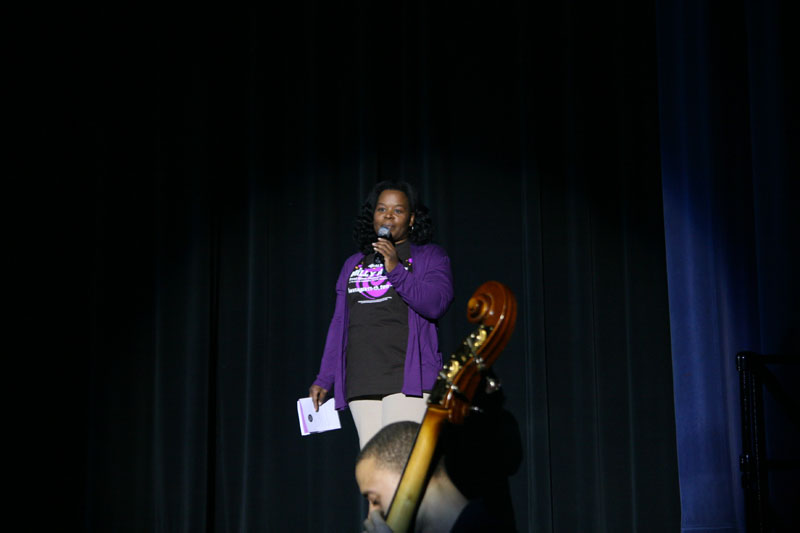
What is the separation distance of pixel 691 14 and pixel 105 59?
2.71 meters

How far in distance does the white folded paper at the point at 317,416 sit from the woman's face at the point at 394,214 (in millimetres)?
570

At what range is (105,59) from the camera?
356 centimetres

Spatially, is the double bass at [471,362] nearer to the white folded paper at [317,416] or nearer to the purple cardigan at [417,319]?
the purple cardigan at [417,319]

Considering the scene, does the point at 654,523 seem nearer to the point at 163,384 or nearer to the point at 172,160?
the point at 163,384

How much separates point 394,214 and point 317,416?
0.68 meters

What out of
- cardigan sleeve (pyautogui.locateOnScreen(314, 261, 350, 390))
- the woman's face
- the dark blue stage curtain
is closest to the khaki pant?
cardigan sleeve (pyautogui.locateOnScreen(314, 261, 350, 390))

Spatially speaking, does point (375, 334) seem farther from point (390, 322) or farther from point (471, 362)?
point (471, 362)

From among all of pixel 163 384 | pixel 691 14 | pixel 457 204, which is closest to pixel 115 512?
pixel 163 384

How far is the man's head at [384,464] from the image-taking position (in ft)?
3.58

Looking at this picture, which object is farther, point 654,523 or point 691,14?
point 691,14

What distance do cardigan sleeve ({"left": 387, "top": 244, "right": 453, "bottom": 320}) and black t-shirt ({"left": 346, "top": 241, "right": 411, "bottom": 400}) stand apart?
0.04 m

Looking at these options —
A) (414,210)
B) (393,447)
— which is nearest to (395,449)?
(393,447)

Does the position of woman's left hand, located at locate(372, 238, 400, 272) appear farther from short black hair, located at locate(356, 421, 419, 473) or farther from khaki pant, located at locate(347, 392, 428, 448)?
short black hair, located at locate(356, 421, 419, 473)

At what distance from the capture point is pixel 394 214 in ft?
7.88
